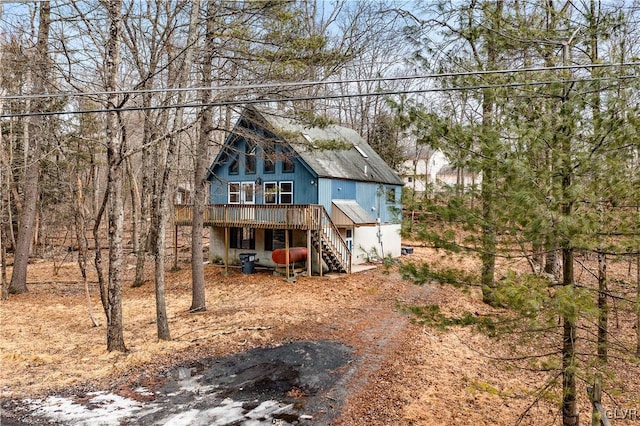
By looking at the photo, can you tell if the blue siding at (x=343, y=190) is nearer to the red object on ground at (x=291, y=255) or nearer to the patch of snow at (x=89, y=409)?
the red object on ground at (x=291, y=255)

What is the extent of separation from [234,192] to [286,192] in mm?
3007

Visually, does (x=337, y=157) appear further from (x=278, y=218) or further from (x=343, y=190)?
(x=278, y=218)

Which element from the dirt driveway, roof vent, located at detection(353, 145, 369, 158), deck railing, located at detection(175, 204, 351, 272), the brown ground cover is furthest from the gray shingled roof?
the dirt driveway

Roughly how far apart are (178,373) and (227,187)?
12.7m

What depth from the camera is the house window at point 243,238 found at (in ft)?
60.7

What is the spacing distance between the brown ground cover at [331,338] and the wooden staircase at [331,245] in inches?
55.3

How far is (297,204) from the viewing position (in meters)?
15.9

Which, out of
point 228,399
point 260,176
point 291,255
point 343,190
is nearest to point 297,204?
point 291,255

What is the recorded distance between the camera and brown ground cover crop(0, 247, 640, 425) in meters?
5.94

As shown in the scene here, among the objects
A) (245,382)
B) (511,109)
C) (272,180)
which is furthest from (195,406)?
(272,180)

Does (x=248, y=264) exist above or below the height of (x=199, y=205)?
below

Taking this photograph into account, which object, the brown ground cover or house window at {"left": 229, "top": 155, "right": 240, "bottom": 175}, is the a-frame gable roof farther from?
the brown ground cover

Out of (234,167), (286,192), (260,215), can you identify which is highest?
(234,167)

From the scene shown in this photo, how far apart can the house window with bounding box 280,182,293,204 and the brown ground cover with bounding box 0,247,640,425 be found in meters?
3.92
